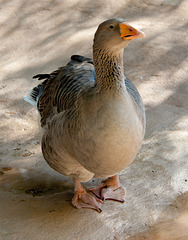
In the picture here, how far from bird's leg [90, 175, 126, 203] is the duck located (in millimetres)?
29

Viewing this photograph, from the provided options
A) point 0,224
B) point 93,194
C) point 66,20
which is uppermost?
point 66,20

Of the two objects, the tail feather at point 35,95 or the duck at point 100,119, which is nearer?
the duck at point 100,119

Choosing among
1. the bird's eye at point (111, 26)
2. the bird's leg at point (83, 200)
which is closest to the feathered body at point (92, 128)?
the bird's leg at point (83, 200)

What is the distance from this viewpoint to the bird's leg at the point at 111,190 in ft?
12.4

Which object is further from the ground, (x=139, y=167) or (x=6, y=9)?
(x=6, y=9)

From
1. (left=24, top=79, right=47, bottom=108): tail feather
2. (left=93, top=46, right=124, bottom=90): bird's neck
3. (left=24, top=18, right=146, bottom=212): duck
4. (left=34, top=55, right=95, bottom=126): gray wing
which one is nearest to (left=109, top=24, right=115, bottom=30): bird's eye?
(left=24, top=18, right=146, bottom=212): duck

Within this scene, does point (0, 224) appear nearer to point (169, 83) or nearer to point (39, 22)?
point (169, 83)

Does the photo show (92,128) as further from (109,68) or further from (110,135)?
(109,68)

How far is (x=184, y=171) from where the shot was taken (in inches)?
154

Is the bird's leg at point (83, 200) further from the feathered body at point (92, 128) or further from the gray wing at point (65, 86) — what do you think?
the gray wing at point (65, 86)

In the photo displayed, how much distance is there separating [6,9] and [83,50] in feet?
7.08

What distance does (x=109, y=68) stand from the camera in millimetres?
2938

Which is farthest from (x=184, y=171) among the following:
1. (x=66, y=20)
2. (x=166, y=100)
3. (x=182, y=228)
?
(x=66, y=20)

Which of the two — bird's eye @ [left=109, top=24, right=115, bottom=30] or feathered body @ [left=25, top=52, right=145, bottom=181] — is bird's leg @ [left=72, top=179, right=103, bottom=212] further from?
bird's eye @ [left=109, top=24, right=115, bottom=30]
